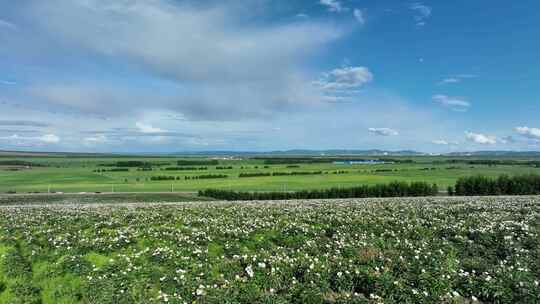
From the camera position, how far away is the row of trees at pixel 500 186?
65438 mm

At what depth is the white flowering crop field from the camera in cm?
927

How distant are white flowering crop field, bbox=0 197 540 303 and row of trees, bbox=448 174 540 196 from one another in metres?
54.6

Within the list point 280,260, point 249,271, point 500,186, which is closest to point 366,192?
point 500,186

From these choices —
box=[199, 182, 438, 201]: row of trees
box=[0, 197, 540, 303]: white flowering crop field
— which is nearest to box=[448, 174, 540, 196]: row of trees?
box=[199, 182, 438, 201]: row of trees

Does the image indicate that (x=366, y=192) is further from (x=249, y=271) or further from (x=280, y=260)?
(x=249, y=271)

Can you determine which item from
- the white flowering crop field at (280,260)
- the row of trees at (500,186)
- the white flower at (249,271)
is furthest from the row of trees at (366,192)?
the white flower at (249,271)

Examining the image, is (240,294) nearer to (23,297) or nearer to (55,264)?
(23,297)

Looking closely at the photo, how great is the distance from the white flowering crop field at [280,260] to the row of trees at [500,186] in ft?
179

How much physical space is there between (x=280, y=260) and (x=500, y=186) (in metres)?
72.3

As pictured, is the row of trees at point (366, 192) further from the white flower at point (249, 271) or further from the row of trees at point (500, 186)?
the white flower at point (249, 271)

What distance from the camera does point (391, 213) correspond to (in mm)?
20812

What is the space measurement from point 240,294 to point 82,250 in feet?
28.4

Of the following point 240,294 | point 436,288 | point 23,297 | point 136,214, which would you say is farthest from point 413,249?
point 136,214

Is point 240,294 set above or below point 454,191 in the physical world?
above
